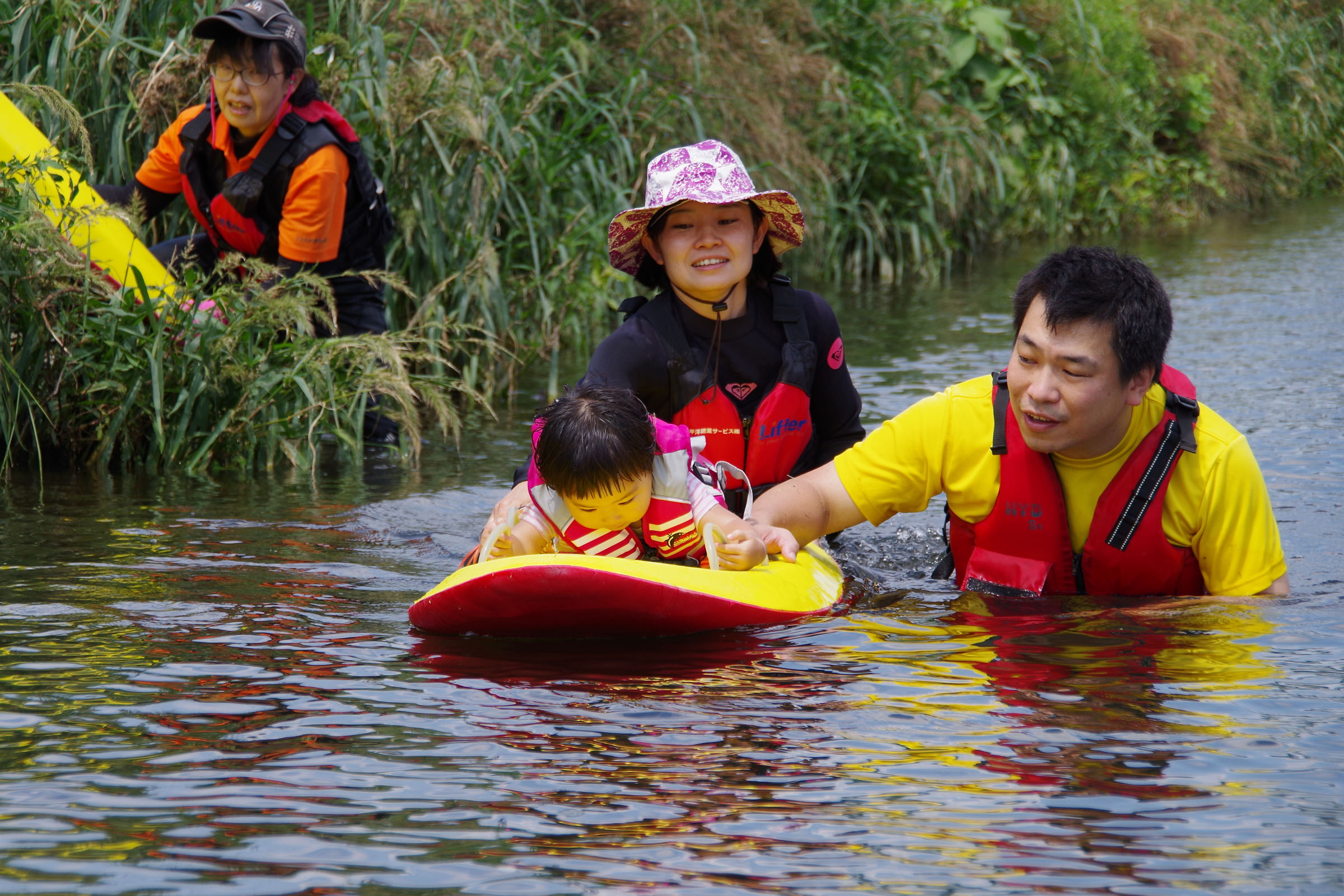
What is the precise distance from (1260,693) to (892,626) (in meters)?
0.92

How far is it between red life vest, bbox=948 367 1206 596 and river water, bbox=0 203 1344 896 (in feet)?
0.27

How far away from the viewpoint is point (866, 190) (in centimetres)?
1109

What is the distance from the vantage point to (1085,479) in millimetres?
3672

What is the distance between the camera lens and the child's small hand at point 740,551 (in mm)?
3648

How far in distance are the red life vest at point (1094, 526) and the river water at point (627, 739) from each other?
8 cm

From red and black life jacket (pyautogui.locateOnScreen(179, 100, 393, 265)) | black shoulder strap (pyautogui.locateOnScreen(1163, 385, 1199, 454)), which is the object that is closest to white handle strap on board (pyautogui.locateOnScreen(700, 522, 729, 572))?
black shoulder strap (pyautogui.locateOnScreen(1163, 385, 1199, 454))

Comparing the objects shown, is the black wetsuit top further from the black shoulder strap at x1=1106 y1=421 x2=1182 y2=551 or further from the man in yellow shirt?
the black shoulder strap at x1=1106 y1=421 x2=1182 y2=551

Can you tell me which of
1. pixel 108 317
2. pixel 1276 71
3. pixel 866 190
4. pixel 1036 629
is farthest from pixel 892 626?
pixel 1276 71

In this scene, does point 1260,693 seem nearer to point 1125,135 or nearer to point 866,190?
point 866,190

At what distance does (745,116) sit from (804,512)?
618 centimetres

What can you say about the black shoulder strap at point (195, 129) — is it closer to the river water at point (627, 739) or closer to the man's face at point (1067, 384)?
the river water at point (627, 739)

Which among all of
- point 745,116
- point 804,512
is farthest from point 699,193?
point 745,116

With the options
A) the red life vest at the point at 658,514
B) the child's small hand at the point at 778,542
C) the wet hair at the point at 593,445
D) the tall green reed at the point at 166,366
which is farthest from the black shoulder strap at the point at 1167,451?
the tall green reed at the point at 166,366

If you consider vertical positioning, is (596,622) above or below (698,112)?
below
